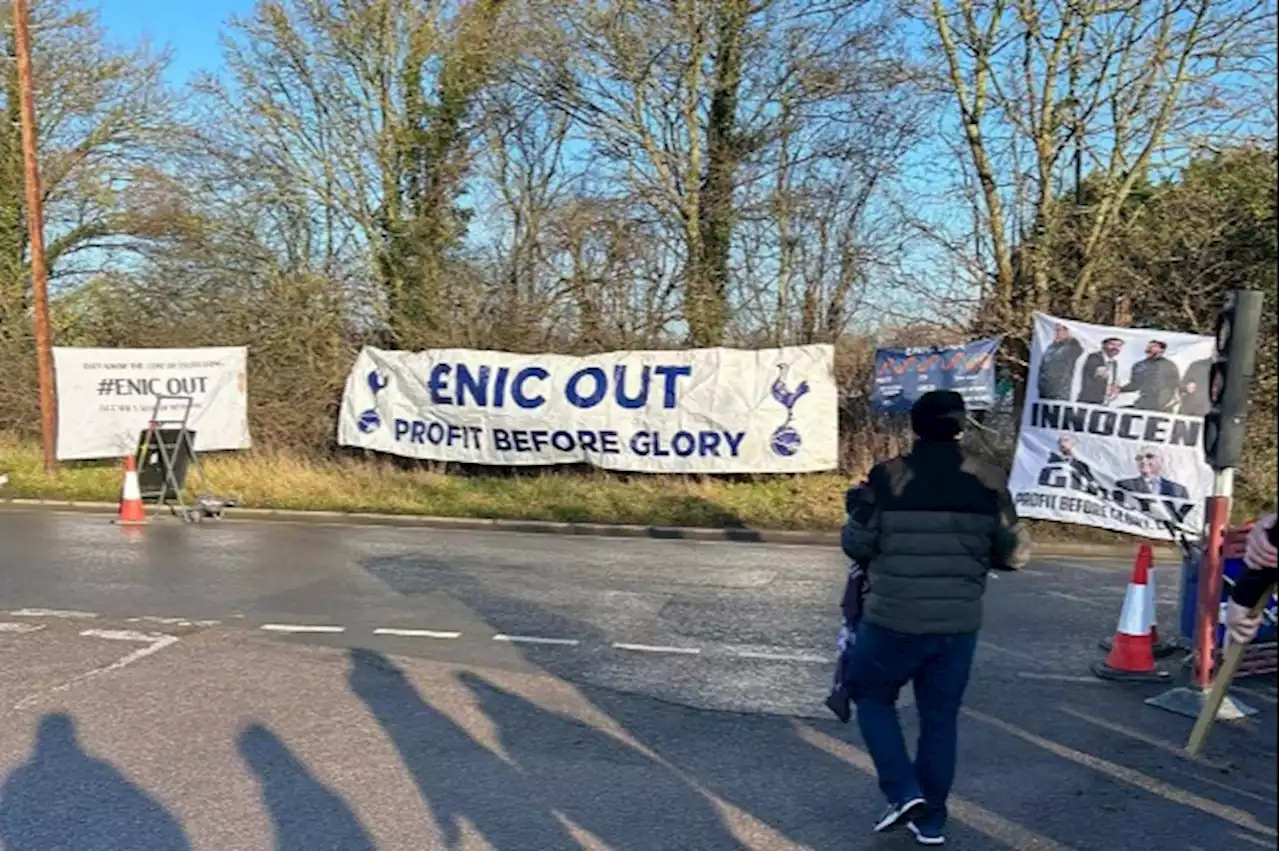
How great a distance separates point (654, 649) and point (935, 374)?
843 centimetres

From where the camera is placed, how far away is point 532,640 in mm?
7809

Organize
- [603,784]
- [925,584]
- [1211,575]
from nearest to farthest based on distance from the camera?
[925,584] < [603,784] < [1211,575]

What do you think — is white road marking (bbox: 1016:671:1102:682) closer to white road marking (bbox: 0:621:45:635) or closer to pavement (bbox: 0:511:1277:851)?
pavement (bbox: 0:511:1277:851)

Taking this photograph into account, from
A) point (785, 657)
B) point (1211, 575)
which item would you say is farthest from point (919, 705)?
point (785, 657)

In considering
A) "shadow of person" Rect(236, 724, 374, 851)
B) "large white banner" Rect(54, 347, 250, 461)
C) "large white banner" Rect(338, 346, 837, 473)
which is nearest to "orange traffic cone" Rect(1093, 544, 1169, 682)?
"shadow of person" Rect(236, 724, 374, 851)

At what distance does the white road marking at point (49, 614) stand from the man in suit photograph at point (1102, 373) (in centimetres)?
966

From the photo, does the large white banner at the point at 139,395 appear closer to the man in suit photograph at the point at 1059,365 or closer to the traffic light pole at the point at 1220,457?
the man in suit photograph at the point at 1059,365

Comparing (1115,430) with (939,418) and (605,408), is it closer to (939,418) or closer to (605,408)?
(605,408)

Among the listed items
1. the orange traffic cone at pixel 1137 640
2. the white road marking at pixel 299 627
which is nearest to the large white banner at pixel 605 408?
the white road marking at pixel 299 627

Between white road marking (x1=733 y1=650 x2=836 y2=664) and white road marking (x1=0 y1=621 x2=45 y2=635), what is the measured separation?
16.1 feet

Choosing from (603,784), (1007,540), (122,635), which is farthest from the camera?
(122,635)

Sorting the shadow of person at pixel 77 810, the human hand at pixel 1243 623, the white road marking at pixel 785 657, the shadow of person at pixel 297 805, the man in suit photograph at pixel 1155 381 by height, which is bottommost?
the shadow of person at pixel 77 810

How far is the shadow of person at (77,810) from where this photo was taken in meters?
4.33

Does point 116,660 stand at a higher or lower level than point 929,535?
lower
